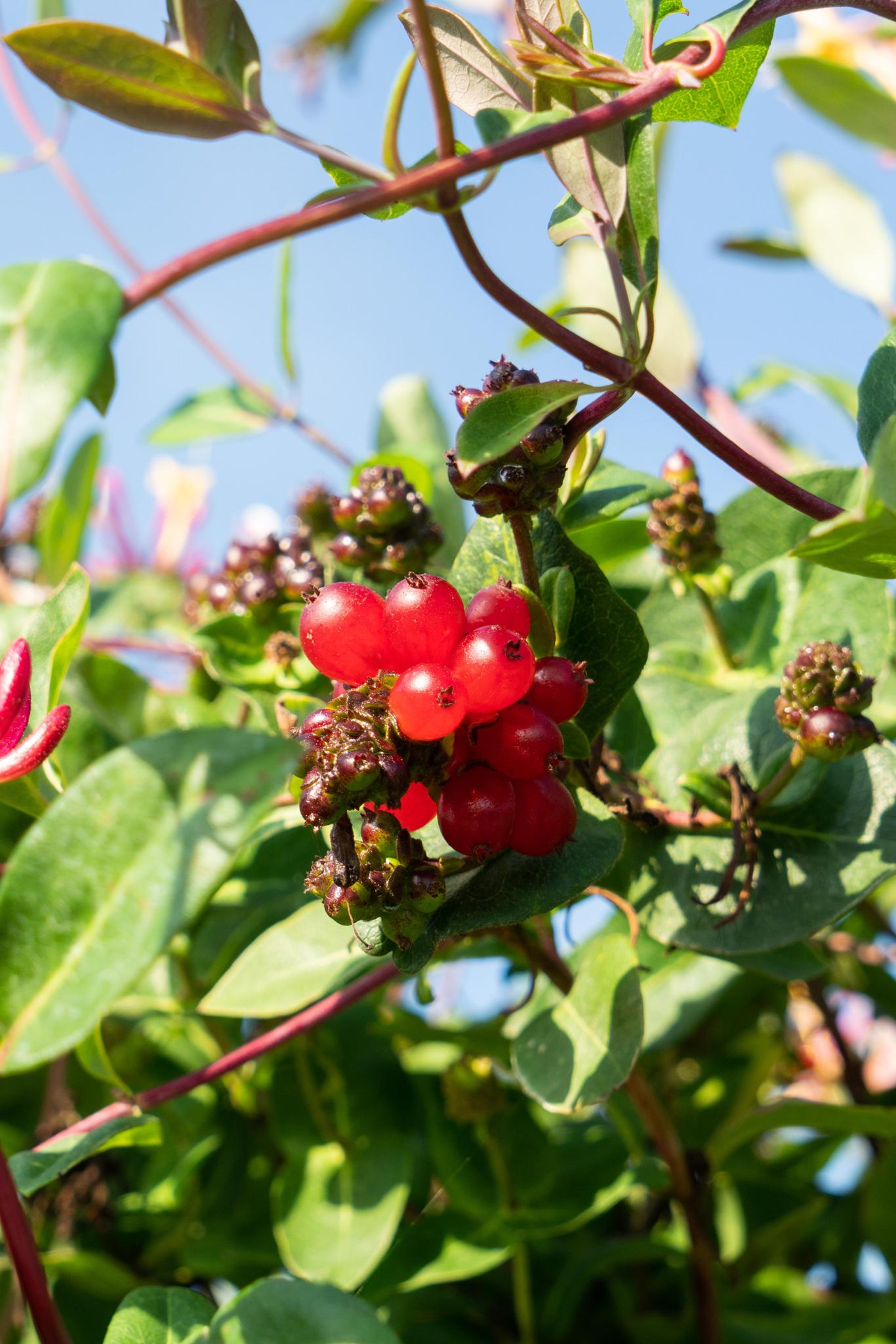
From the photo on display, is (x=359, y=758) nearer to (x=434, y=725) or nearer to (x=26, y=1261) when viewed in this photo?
(x=434, y=725)

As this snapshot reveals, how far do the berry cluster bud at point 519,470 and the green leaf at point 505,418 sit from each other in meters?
0.01

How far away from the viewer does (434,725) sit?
56 centimetres

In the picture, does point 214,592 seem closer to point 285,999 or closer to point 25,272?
point 285,999

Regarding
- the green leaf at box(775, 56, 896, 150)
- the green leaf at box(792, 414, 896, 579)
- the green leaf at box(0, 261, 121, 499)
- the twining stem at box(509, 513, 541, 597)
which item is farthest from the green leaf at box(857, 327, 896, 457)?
the green leaf at box(775, 56, 896, 150)

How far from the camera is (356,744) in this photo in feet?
1.81

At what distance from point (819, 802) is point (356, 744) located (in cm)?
35

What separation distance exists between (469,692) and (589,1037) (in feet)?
0.99

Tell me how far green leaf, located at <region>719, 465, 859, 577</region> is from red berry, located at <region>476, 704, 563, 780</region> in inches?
20.0

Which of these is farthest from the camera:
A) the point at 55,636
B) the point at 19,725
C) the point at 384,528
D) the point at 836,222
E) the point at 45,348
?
the point at 836,222

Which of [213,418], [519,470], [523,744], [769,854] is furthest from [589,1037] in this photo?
[213,418]

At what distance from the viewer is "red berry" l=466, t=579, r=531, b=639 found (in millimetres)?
600

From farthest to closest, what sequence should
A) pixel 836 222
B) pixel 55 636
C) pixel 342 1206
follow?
pixel 836 222
pixel 342 1206
pixel 55 636

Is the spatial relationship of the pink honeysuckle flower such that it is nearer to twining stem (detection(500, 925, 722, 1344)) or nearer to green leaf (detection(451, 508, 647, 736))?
green leaf (detection(451, 508, 647, 736))

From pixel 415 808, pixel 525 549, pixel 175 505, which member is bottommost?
pixel 175 505
